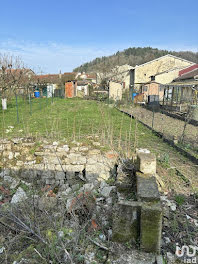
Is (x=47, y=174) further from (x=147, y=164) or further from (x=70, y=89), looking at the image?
(x=70, y=89)

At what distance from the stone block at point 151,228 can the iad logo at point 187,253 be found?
1.14ft

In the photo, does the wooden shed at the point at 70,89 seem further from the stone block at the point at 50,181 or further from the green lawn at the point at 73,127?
the stone block at the point at 50,181

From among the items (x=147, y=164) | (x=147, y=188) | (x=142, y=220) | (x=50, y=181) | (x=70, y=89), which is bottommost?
(x=50, y=181)

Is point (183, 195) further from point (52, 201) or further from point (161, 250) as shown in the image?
point (52, 201)

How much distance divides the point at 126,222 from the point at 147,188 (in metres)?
0.51

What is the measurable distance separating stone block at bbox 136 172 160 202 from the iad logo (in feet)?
2.28

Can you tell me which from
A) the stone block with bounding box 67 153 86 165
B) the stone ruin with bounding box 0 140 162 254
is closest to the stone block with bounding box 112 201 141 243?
the stone ruin with bounding box 0 140 162 254

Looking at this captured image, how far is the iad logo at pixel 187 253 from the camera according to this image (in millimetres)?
2182

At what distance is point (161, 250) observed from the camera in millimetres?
2320

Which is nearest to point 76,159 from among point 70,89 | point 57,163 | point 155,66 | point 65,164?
point 65,164

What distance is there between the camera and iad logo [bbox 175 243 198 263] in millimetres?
2182

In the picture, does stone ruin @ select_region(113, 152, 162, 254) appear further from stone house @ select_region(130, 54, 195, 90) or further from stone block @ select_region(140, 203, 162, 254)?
stone house @ select_region(130, 54, 195, 90)

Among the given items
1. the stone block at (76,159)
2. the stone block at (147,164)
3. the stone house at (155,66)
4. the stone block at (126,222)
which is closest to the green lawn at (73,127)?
the stone block at (76,159)

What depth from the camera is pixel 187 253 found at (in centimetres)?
229
